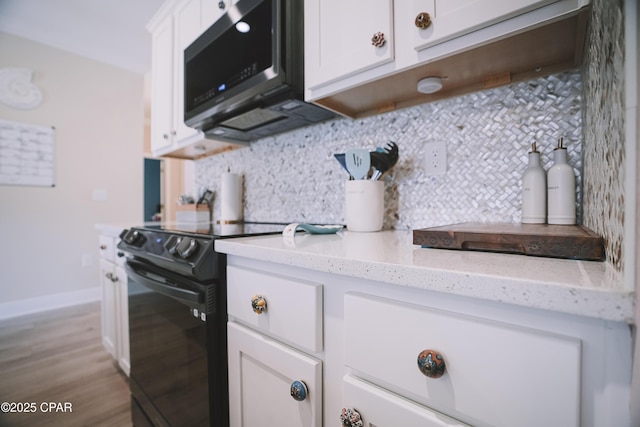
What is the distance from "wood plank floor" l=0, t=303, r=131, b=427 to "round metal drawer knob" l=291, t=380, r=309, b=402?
4.02 feet

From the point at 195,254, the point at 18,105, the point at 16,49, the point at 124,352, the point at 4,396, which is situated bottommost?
the point at 4,396

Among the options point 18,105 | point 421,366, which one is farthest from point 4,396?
point 18,105

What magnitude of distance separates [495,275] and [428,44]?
62cm

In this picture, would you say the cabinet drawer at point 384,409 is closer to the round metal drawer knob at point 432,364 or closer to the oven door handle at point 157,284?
the round metal drawer knob at point 432,364

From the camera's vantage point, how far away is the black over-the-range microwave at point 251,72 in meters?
1.00

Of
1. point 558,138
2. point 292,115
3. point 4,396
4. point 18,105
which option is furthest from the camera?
point 18,105

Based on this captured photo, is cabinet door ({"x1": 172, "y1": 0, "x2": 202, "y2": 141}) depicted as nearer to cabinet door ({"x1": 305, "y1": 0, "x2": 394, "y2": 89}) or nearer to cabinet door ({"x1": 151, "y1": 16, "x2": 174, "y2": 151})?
cabinet door ({"x1": 151, "y1": 16, "x2": 174, "y2": 151})

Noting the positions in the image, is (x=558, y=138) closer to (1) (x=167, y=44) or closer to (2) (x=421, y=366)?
(2) (x=421, y=366)

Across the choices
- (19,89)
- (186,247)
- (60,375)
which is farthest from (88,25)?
→ (186,247)

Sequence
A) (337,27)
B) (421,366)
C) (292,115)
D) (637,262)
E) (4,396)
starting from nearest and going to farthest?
1. (637,262)
2. (421,366)
3. (337,27)
4. (292,115)
5. (4,396)

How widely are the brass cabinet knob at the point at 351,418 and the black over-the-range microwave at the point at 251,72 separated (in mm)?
987

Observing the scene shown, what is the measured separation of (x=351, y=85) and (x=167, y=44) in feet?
5.01

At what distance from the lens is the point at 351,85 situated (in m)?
0.89

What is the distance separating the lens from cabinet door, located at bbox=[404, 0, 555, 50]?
0.59 m
